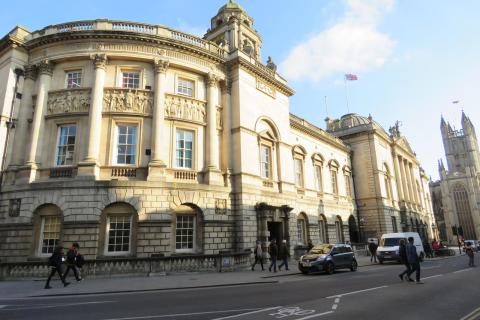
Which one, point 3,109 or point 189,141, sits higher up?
point 3,109

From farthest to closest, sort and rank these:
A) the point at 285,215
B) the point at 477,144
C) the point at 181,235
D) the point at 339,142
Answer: the point at 477,144 → the point at 339,142 → the point at 285,215 → the point at 181,235

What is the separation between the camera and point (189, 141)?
74.4 feet

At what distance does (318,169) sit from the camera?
37.6 meters

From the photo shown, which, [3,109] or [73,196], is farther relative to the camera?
[3,109]

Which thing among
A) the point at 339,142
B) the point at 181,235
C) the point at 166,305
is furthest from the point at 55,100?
the point at 339,142

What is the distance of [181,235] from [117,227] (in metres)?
3.92

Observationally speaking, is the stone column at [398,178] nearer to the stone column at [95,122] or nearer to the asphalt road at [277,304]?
the asphalt road at [277,304]

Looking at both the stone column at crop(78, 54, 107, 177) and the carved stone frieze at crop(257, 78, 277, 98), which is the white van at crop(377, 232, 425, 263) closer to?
the carved stone frieze at crop(257, 78, 277, 98)

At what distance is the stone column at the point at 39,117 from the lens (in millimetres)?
19938

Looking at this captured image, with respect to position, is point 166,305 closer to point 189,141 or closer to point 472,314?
point 472,314

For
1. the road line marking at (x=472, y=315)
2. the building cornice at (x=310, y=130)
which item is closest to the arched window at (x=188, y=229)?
the road line marking at (x=472, y=315)

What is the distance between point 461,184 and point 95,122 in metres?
107

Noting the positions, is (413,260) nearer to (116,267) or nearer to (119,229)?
(116,267)

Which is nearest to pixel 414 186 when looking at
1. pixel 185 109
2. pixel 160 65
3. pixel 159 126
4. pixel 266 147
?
pixel 266 147
